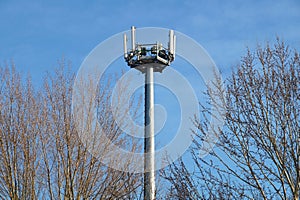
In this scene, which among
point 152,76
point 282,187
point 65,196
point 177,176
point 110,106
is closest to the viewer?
point 282,187

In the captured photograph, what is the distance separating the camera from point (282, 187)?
7.22 metres

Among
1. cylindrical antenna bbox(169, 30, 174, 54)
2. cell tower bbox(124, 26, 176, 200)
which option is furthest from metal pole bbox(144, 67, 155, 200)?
cylindrical antenna bbox(169, 30, 174, 54)

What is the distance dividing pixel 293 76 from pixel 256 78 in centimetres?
59

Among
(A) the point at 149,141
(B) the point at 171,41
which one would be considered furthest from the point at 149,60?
(A) the point at 149,141

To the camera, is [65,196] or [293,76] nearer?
[293,76]

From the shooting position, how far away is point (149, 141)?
15.0 meters

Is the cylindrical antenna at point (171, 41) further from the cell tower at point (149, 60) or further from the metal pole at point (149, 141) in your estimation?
the metal pole at point (149, 141)

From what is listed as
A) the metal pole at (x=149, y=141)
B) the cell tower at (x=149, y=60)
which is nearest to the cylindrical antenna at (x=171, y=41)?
the cell tower at (x=149, y=60)

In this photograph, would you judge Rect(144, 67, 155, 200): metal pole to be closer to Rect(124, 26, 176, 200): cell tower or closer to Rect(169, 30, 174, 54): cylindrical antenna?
Rect(124, 26, 176, 200): cell tower

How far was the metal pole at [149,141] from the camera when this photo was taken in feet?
43.2

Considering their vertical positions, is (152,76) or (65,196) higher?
(152,76)

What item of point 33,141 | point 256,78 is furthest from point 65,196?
point 256,78

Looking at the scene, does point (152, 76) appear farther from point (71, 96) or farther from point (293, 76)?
point (293, 76)

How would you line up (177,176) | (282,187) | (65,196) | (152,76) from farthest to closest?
(152,76)
(65,196)
(177,176)
(282,187)
